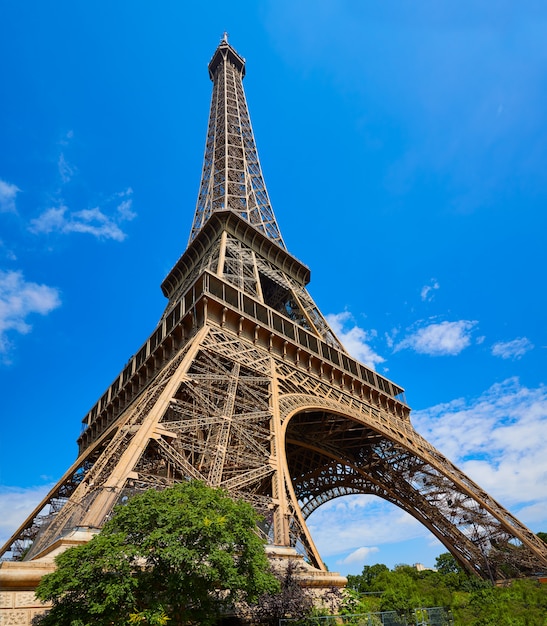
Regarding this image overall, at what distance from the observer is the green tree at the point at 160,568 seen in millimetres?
7148

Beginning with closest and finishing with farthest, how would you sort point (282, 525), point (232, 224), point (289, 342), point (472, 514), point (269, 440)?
point (282, 525), point (269, 440), point (289, 342), point (472, 514), point (232, 224)

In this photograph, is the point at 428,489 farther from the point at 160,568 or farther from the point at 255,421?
the point at 160,568

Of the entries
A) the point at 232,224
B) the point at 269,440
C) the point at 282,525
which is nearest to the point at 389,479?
the point at 269,440

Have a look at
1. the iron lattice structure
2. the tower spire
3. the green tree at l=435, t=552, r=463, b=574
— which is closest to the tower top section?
the tower spire

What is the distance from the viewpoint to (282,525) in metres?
11.2

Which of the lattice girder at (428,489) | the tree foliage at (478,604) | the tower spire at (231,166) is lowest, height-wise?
the tree foliage at (478,604)

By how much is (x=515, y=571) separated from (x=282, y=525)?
62.1 feet

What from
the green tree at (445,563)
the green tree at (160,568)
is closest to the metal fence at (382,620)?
the green tree at (160,568)

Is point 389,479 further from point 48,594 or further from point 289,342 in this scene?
point 48,594

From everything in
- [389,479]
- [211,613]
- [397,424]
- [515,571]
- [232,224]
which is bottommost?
[211,613]

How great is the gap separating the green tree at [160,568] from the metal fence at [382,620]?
1319 millimetres

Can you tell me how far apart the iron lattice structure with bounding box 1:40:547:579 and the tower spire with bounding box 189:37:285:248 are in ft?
0.88

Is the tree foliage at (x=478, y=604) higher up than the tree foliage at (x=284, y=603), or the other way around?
A: the tree foliage at (x=478, y=604)

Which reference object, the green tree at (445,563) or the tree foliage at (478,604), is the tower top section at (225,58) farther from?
the green tree at (445,563)
